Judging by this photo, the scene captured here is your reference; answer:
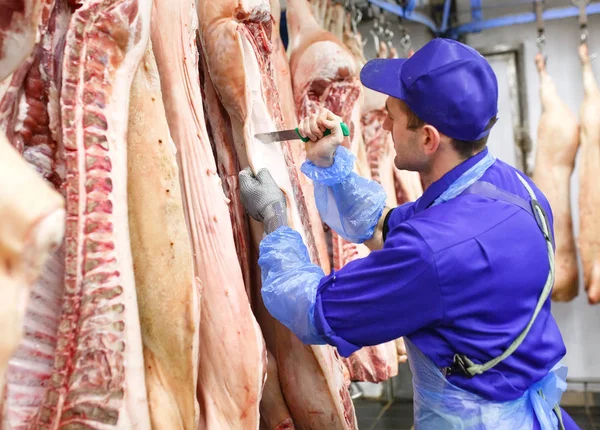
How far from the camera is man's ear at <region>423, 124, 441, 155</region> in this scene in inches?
78.5

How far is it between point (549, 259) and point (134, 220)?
1.15 m

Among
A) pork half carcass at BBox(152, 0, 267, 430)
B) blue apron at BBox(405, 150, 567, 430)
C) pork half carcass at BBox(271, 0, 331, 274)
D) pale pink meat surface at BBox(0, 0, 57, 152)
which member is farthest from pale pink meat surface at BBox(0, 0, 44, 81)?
pork half carcass at BBox(271, 0, 331, 274)

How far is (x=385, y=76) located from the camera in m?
2.10

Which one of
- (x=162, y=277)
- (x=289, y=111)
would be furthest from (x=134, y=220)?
(x=289, y=111)

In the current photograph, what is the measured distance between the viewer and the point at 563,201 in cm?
482

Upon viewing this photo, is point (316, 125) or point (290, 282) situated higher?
point (316, 125)

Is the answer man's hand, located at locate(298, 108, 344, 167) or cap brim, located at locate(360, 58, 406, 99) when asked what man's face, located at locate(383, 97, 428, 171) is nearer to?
cap brim, located at locate(360, 58, 406, 99)

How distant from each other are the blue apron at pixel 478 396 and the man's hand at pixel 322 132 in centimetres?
35

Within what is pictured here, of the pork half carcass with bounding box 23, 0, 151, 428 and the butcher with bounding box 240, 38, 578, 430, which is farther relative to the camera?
the butcher with bounding box 240, 38, 578, 430

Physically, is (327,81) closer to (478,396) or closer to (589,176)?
(478,396)

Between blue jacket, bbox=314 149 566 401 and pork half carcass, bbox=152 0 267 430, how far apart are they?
213 mm

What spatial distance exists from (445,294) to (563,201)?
3363 mm

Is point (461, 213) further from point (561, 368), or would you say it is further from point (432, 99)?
point (561, 368)

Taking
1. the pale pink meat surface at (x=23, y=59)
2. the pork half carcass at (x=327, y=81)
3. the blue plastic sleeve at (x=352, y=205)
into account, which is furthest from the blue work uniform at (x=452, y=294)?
the pork half carcass at (x=327, y=81)
